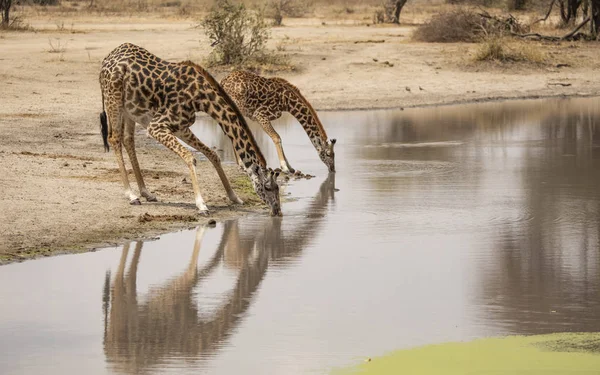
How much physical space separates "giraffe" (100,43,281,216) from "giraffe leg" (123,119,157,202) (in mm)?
10

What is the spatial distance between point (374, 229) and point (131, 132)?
10.4 feet

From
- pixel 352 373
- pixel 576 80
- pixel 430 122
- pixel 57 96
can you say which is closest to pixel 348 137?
pixel 430 122

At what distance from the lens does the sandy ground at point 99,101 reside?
34.7ft

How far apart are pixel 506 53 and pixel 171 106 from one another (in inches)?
630

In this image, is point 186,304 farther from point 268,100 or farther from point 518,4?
point 518,4

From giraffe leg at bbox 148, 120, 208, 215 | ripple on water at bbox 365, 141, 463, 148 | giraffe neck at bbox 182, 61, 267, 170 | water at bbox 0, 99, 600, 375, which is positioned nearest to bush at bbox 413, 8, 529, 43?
ripple on water at bbox 365, 141, 463, 148

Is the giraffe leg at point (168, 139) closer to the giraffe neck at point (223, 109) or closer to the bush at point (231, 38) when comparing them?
the giraffe neck at point (223, 109)

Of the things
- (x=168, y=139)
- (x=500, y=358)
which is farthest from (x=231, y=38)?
(x=500, y=358)

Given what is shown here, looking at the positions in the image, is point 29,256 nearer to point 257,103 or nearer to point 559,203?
Result: point 559,203

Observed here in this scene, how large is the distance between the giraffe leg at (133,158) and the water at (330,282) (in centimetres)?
126

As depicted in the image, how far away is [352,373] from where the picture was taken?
6262 millimetres

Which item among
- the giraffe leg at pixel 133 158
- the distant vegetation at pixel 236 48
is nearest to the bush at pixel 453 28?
the distant vegetation at pixel 236 48

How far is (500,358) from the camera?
6.49 meters

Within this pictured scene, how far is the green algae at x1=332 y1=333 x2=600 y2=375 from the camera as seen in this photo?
629 centimetres
